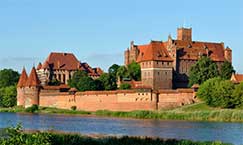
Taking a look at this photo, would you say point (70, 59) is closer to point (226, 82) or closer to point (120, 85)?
point (120, 85)

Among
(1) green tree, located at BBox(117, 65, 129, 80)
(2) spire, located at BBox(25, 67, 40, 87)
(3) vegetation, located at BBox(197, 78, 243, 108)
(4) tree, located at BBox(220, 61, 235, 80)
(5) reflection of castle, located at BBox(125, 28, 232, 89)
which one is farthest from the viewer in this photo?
(1) green tree, located at BBox(117, 65, 129, 80)

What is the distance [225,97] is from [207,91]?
2.45m

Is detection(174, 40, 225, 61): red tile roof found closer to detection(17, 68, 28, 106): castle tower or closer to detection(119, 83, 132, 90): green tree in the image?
detection(119, 83, 132, 90): green tree

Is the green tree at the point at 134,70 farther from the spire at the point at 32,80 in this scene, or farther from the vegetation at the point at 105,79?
the spire at the point at 32,80

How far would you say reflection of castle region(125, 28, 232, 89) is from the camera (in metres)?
66.7

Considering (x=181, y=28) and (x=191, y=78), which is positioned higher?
(x=181, y=28)

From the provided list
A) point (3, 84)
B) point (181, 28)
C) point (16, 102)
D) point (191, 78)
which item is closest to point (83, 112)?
point (191, 78)

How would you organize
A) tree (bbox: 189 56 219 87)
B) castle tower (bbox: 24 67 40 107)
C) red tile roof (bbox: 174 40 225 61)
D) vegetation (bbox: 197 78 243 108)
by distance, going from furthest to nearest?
red tile roof (bbox: 174 40 225 61)
castle tower (bbox: 24 67 40 107)
tree (bbox: 189 56 219 87)
vegetation (bbox: 197 78 243 108)

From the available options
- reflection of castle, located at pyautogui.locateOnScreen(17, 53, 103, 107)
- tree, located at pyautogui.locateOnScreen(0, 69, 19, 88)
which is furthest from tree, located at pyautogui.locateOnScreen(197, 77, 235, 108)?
tree, located at pyautogui.locateOnScreen(0, 69, 19, 88)

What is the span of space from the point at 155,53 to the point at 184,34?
1049 cm

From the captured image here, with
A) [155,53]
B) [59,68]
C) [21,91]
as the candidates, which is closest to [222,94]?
[155,53]

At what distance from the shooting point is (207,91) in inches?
2013

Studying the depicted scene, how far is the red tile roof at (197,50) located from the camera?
69.2 metres

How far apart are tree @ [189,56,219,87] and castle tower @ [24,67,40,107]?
1733 centimetres
